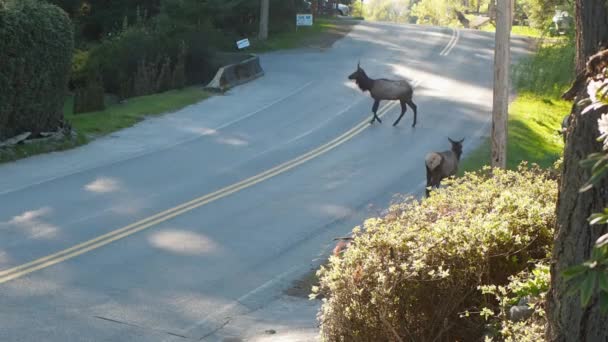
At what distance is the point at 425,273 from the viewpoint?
8.08m

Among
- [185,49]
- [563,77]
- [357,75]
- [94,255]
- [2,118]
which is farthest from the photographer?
[185,49]

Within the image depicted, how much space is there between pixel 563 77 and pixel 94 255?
22.2 m

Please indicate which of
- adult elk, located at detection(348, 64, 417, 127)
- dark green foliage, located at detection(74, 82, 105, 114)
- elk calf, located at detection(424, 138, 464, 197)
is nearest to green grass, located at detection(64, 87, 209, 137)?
dark green foliage, located at detection(74, 82, 105, 114)

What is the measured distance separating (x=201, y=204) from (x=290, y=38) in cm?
3420

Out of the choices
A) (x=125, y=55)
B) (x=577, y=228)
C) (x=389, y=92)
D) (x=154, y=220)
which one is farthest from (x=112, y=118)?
(x=577, y=228)

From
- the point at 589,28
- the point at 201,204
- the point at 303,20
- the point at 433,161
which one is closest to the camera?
the point at 589,28

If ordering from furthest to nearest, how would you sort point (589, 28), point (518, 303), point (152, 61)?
point (152, 61) → point (518, 303) → point (589, 28)

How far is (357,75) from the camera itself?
30.3 meters

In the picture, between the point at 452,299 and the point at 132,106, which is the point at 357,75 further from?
the point at 452,299

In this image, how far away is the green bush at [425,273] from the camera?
317 inches

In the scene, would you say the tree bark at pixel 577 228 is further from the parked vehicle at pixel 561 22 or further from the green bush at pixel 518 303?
the parked vehicle at pixel 561 22

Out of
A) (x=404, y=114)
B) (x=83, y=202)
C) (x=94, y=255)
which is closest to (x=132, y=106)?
(x=404, y=114)

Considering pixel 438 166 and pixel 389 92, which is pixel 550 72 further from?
pixel 438 166

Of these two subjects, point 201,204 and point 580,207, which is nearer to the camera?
point 580,207
